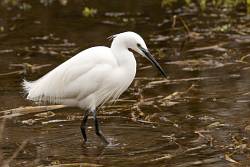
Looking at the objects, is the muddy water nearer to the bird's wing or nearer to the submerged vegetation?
the submerged vegetation

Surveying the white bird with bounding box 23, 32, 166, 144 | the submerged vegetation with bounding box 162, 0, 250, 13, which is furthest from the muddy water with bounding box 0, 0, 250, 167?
the white bird with bounding box 23, 32, 166, 144

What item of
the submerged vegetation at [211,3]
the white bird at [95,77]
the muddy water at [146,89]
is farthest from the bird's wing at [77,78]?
the submerged vegetation at [211,3]

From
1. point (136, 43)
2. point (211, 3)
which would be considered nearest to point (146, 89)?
point (136, 43)

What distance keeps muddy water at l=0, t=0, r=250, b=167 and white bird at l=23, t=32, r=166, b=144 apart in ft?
1.37

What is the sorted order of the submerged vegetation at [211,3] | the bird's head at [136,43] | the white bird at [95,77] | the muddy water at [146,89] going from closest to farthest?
the muddy water at [146,89] → the bird's head at [136,43] → the white bird at [95,77] → the submerged vegetation at [211,3]

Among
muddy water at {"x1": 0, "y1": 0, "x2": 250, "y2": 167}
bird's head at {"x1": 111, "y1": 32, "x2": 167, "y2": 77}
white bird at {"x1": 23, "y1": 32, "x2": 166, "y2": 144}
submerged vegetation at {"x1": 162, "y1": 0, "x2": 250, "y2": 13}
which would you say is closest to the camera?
muddy water at {"x1": 0, "y1": 0, "x2": 250, "y2": 167}

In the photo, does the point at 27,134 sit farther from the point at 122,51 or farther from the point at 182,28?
the point at 182,28

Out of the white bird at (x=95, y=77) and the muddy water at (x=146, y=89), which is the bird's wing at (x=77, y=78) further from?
the muddy water at (x=146, y=89)

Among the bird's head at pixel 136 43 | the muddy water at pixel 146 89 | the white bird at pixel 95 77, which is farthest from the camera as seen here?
the white bird at pixel 95 77

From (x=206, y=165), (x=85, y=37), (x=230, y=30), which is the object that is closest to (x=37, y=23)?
(x=85, y=37)

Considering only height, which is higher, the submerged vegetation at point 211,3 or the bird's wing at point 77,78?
the submerged vegetation at point 211,3

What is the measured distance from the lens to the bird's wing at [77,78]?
7.94m

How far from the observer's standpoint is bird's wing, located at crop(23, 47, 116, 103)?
7.94 meters

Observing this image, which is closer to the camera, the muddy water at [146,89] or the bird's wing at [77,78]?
the muddy water at [146,89]
